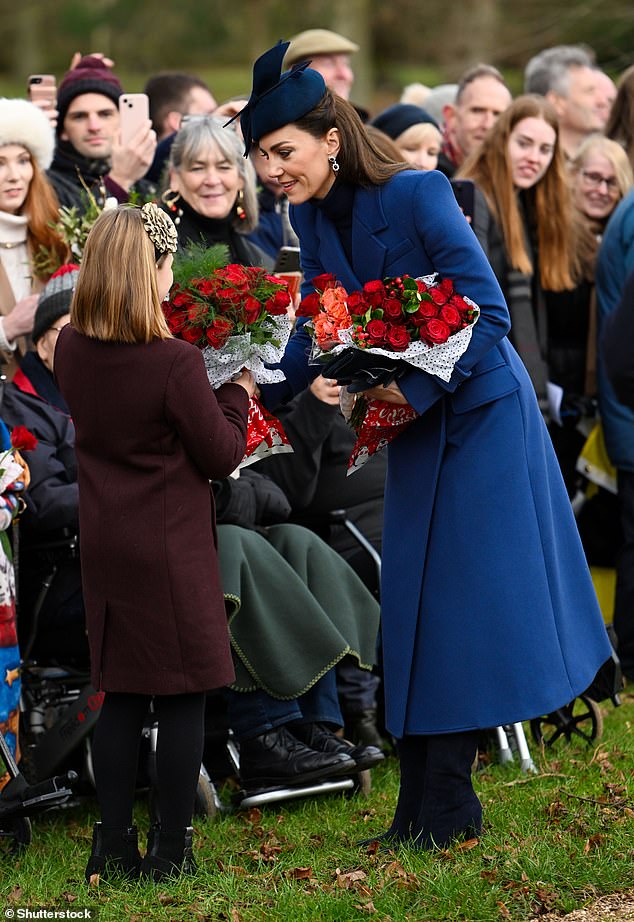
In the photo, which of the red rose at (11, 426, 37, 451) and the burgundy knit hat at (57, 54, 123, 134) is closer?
the red rose at (11, 426, 37, 451)

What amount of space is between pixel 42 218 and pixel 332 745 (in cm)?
271

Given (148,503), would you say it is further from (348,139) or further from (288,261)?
(288,261)

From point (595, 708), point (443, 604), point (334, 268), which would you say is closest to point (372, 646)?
point (595, 708)

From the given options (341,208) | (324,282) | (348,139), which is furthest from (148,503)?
(348,139)

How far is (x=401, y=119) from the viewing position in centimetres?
777

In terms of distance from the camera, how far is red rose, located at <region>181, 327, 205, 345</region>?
14.4 ft

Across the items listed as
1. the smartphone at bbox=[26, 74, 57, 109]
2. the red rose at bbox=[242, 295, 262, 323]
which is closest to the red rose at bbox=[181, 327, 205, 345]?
the red rose at bbox=[242, 295, 262, 323]

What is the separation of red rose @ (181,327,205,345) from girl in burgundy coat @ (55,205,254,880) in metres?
0.15

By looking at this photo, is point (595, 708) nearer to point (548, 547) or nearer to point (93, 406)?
point (548, 547)

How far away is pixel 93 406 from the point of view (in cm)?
425

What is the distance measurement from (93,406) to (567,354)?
3.82 metres

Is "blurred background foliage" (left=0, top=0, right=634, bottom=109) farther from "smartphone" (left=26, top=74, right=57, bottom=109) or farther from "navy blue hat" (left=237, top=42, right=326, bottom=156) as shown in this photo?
"navy blue hat" (left=237, top=42, right=326, bottom=156)

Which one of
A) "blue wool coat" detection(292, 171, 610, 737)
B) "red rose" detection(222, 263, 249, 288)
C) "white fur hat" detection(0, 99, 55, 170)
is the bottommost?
"blue wool coat" detection(292, 171, 610, 737)

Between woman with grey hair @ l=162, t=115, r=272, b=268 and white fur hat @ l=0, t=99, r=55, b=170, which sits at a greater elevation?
white fur hat @ l=0, t=99, r=55, b=170
